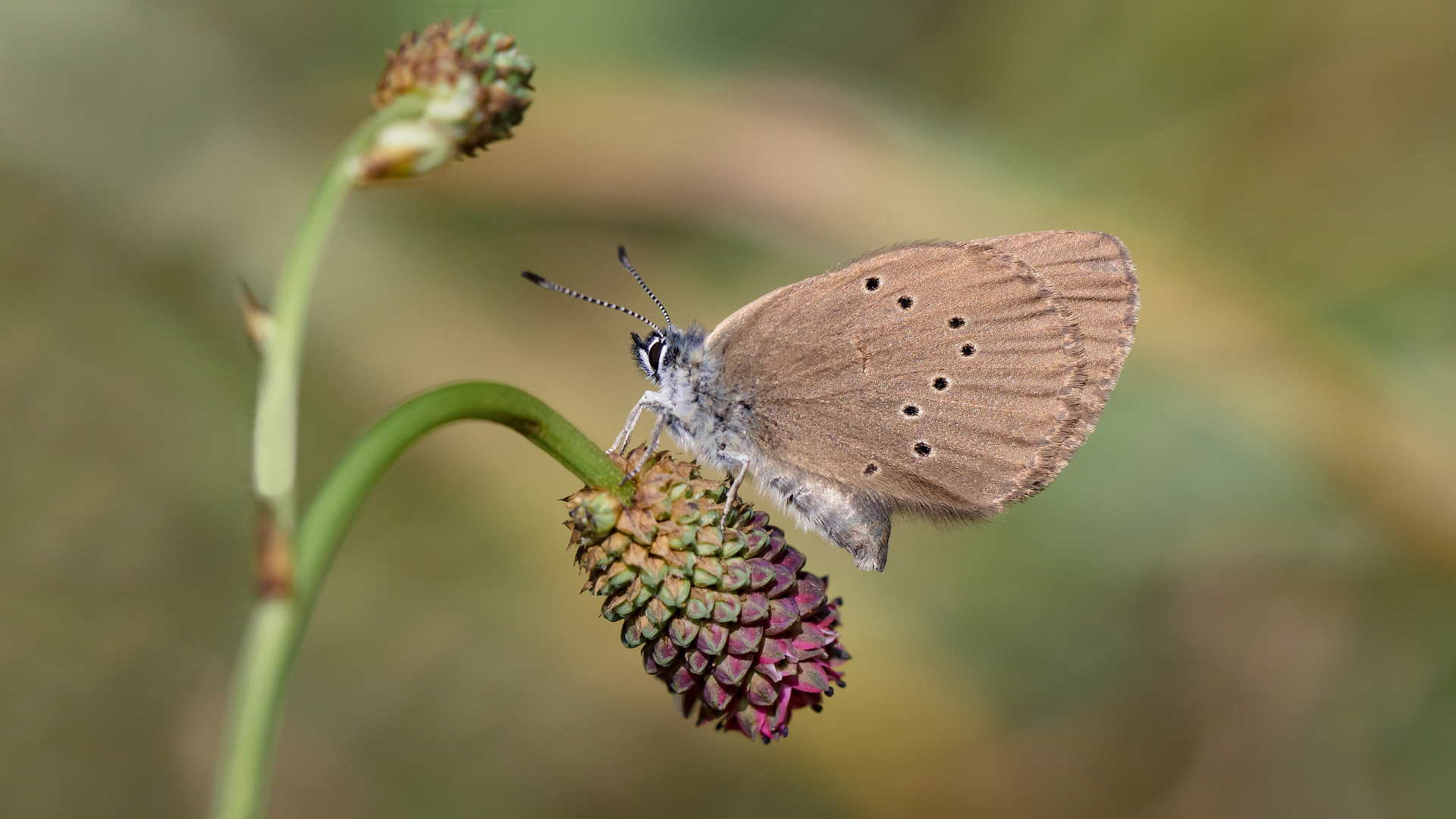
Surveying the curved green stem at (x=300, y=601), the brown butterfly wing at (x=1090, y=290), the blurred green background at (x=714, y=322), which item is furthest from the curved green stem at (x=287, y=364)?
the blurred green background at (x=714, y=322)

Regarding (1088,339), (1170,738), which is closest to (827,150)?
(1088,339)

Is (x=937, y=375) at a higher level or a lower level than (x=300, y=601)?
higher

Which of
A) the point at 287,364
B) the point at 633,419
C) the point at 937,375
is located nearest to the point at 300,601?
the point at 287,364

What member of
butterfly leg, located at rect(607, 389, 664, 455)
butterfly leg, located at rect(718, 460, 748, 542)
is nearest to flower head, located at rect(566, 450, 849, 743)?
butterfly leg, located at rect(718, 460, 748, 542)

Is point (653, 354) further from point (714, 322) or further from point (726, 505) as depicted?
point (714, 322)

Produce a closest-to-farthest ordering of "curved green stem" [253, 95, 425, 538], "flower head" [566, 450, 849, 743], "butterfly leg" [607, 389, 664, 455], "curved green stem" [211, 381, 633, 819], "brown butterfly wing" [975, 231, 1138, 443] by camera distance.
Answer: "curved green stem" [211, 381, 633, 819] < "curved green stem" [253, 95, 425, 538] < "flower head" [566, 450, 849, 743] < "butterfly leg" [607, 389, 664, 455] < "brown butterfly wing" [975, 231, 1138, 443]

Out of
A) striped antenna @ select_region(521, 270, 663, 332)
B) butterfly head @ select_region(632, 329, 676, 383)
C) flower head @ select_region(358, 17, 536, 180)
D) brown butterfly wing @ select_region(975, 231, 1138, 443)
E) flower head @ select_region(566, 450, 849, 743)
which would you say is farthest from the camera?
butterfly head @ select_region(632, 329, 676, 383)

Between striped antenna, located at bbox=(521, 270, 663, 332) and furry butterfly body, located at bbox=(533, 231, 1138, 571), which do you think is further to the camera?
furry butterfly body, located at bbox=(533, 231, 1138, 571)

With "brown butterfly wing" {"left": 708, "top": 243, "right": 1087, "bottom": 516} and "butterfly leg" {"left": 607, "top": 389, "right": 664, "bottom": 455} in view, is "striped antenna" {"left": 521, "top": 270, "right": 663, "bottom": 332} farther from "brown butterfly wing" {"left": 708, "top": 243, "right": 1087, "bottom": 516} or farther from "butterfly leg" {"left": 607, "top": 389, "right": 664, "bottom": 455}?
"brown butterfly wing" {"left": 708, "top": 243, "right": 1087, "bottom": 516}
